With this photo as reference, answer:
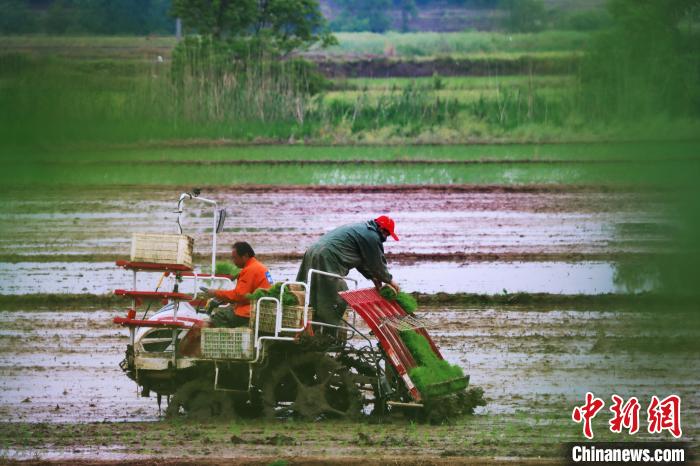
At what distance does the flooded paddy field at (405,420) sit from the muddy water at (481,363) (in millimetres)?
19

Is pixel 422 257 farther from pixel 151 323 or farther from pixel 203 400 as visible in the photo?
pixel 151 323

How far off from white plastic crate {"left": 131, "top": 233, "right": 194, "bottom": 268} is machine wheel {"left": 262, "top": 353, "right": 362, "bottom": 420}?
1340 mm

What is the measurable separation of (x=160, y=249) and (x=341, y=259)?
1.74 metres

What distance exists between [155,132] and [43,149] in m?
16.9

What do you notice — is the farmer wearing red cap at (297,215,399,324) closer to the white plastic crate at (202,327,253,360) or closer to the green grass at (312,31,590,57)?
the white plastic crate at (202,327,253,360)

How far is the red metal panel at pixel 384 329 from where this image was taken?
1077cm

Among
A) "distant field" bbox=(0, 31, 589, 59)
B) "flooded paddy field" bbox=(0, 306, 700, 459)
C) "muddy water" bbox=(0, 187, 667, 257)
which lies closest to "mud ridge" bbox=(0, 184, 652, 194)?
"muddy water" bbox=(0, 187, 667, 257)

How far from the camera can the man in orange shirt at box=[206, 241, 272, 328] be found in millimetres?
11062

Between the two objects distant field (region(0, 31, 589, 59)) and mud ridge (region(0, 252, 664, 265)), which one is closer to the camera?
distant field (region(0, 31, 589, 59))

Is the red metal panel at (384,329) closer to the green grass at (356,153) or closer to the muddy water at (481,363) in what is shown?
the muddy water at (481,363)

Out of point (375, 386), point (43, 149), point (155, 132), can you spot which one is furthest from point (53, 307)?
point (155, 132)

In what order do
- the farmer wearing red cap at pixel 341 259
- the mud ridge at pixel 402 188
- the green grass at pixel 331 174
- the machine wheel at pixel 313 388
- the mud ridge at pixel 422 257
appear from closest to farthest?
1. the machine wheel at pixel 313 388
2. the farmer wearing red cap at pixel 341 259
3. the mud ridge at pixel 422 257
4. the mud ridge at pixel 402 188
5. the green grass at pixel 331 174

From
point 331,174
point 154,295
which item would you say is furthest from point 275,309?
point 331,174

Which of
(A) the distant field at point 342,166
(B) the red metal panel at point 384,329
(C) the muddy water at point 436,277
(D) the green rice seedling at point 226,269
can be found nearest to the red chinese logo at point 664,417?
(B) the red metal panel at point 384,329
